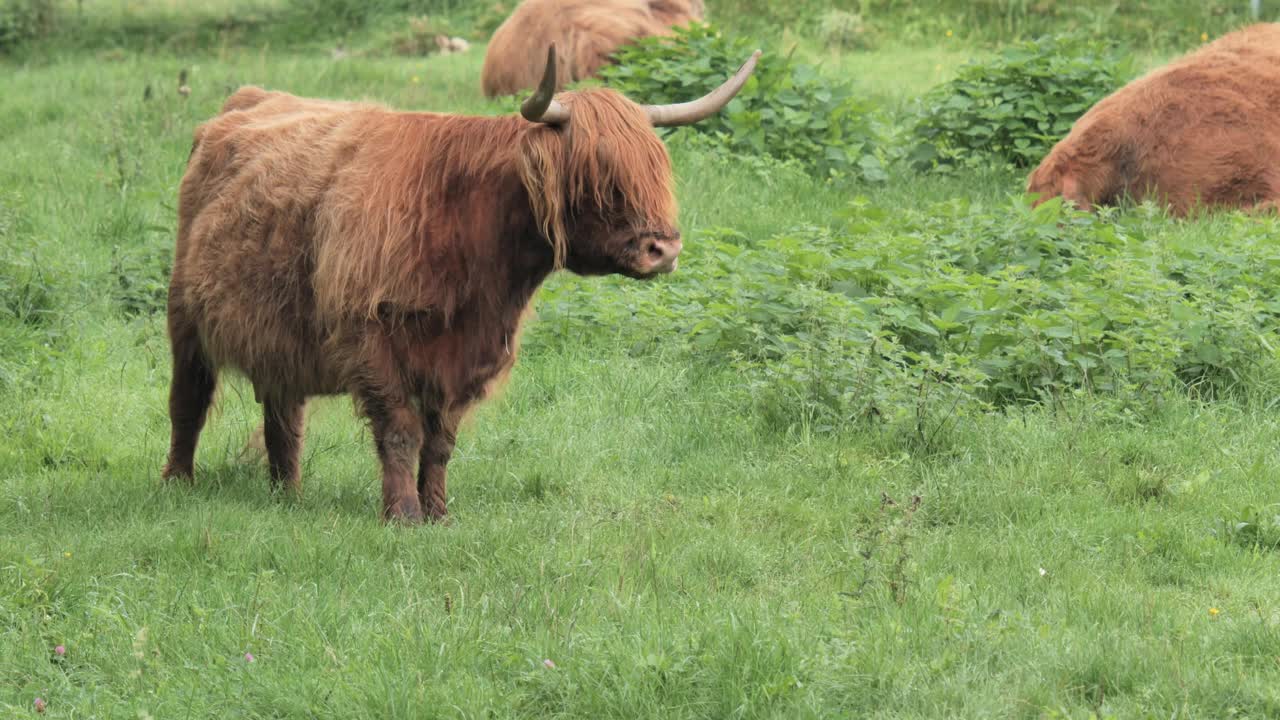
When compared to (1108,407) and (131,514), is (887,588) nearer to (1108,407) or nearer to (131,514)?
(1108,407)

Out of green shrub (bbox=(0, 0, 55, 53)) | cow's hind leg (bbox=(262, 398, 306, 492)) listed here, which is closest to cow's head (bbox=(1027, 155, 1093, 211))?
cow's hind leg (bbox=(262, 398, 306, 492))

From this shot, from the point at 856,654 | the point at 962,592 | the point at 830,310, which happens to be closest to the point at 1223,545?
the point at 962,592

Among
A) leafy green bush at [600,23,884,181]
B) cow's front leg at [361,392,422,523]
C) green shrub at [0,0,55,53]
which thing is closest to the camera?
cow's front leg at [361,392,422,523]

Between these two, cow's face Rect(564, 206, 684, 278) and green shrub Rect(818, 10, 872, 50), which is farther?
green shrub Rect(818, 10, 872, 50)

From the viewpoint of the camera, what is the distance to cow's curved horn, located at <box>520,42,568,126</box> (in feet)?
16.0

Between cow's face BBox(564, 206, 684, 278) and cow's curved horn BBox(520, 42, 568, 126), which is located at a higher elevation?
cow's curved horn BBox(520, 42, 568, 126)

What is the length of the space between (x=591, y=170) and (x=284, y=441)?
1.90 metres

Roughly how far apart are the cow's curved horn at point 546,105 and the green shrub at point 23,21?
14237 millimetres

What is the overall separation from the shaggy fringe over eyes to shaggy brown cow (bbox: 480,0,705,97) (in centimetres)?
736

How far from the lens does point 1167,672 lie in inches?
153

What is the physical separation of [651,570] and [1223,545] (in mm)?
1861

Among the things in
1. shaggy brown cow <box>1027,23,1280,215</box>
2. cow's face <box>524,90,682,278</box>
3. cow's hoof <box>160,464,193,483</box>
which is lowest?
cow's hoof <box>160,464,193,483</box>

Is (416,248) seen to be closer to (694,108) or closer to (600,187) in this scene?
(600,187)

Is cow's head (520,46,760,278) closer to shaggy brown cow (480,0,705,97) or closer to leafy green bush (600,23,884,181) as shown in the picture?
leafy green bush (600,23,884,181)
